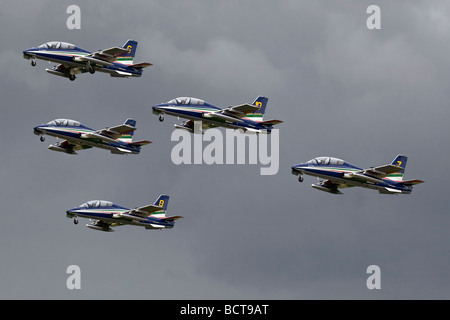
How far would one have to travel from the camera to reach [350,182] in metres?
188

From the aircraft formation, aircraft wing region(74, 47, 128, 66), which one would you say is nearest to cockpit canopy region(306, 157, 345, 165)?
the aircraft formation

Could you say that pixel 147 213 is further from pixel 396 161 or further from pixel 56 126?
pixel 396 161

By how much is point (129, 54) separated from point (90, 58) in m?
5.79

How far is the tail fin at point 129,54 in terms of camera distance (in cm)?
19325

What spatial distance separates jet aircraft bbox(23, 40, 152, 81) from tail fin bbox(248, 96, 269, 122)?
16.0 meters

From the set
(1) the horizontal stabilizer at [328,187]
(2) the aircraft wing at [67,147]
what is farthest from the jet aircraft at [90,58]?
(1) the horizontal stabilizer at [328,187]

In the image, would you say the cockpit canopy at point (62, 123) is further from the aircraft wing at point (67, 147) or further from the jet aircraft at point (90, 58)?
the jet aircraft at point (90, 58)

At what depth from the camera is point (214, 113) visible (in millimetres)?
191625

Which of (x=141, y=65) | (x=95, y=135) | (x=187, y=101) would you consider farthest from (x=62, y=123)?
(x=187, y=101)

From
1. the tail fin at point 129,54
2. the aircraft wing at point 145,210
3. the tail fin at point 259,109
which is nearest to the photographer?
the tail fin at point 129,54

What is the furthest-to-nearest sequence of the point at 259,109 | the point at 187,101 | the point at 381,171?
the point at 259,109, the point at 187,101, the point at 381,171

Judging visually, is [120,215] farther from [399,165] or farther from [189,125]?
[399,165]

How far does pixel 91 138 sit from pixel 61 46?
13.2 m

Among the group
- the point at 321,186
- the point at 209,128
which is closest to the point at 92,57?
the point at 209,128
